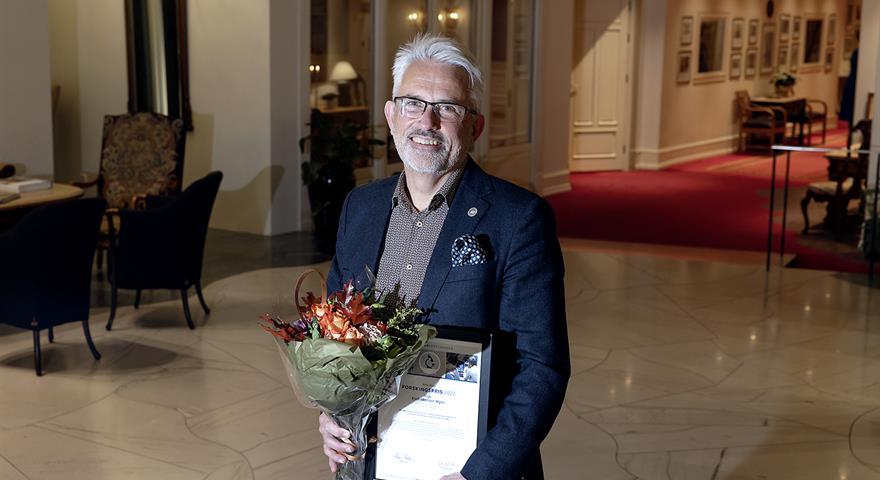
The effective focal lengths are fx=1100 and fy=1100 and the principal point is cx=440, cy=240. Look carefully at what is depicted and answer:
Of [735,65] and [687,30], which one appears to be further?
[735,65]

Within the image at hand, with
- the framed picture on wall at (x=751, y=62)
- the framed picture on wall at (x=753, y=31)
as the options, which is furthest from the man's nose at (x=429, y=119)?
the framed picture on wall at (x=753, y=31)

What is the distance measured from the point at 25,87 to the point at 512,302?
6.19 meters

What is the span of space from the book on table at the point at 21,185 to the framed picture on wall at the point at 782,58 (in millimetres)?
14497

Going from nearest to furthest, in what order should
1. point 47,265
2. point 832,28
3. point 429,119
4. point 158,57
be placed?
point 429,119, point 47,265, point 158,57, point 832,28

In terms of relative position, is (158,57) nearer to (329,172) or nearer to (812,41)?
(329,172)

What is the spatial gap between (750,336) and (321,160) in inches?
169

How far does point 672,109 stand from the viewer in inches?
607

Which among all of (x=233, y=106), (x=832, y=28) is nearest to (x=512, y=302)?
(x=233, y=106)

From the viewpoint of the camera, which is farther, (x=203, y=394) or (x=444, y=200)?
(x=203, y=394)

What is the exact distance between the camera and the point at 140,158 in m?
8.07

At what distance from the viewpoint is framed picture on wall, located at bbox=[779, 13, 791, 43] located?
1859 centimetres

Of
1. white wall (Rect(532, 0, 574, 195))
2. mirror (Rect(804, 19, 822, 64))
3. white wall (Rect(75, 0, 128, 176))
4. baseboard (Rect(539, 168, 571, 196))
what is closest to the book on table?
white wall (Rect(75, 0, 128, 176))

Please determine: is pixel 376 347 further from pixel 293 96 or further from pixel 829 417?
pixel 293 96

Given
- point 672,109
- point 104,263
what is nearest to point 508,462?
point 104,263
